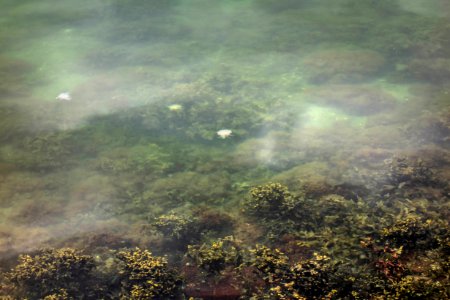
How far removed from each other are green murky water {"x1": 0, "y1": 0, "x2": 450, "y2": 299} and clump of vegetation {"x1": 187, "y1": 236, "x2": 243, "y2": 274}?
29 millimetres

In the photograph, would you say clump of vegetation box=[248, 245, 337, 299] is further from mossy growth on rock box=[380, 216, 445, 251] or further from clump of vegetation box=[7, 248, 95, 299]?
clump of vegetation box=[7, 248, 95, 299]

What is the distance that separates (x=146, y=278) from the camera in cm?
506

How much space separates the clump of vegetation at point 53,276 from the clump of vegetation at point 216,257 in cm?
174

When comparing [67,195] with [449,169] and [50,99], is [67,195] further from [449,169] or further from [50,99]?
[449,169]

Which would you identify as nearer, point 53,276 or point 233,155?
point 53,276

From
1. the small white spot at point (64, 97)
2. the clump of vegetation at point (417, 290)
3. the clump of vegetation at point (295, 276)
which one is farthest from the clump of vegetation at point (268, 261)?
the small white spot at point (64, 97)

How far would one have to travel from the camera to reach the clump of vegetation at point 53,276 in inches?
205

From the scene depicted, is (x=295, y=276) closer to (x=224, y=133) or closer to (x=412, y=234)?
(x=412, y=234)

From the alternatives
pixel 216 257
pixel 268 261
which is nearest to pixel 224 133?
pixel 216 257

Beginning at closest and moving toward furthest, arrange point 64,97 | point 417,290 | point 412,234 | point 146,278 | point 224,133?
point 417,290 → point 412,234 → point 146,278 → point 224,133 → point 64,97

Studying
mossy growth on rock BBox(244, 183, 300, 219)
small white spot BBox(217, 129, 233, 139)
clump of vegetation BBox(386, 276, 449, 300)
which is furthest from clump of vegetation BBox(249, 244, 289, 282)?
small white spot BBox(217, 129, 233, 139)

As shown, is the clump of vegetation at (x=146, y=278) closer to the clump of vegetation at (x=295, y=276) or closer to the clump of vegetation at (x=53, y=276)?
the clump of vegetation at (x=53, y=276)

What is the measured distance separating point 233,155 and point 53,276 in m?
4.86

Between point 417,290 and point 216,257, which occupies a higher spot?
point 417,290
